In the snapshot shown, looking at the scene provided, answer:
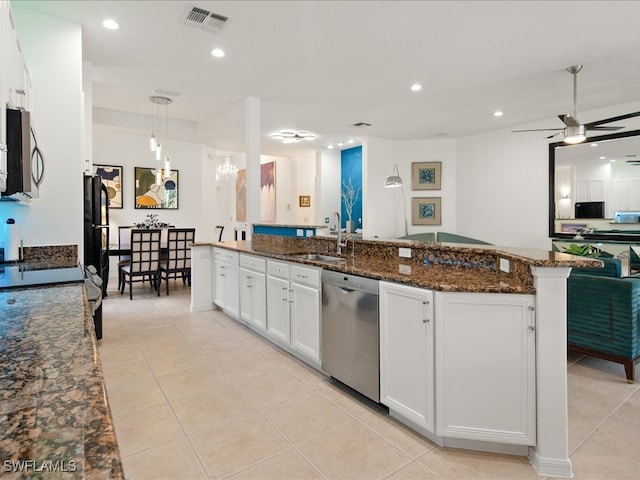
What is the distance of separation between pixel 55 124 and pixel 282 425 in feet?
9.46

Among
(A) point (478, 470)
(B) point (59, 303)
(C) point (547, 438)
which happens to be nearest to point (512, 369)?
(C) point (547, 438)

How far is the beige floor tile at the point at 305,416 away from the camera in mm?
2129

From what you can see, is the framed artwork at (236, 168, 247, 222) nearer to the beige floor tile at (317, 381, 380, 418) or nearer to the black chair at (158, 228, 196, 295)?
the black chair at (158, 228, 196, 295)

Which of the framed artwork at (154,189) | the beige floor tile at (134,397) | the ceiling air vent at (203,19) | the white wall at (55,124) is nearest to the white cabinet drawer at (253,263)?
the beige floor tile at (134,397)

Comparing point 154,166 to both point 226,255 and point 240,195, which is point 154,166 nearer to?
→ point 240,195

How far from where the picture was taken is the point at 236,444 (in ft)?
6.58

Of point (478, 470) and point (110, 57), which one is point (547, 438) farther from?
point (110, 57)

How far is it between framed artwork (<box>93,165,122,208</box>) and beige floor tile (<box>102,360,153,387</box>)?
477 centimetres

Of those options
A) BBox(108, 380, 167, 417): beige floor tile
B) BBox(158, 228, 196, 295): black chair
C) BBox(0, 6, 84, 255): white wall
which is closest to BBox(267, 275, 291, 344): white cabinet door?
BBox(108, 380, 167, 417): beige floor tile

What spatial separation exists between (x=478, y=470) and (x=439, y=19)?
324 centimetres

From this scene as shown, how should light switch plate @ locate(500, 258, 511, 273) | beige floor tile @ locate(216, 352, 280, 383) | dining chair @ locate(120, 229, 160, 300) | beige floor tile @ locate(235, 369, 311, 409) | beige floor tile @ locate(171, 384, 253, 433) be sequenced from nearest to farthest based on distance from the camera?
light switch plate @ locate(500, 258, 511, 273) → beige floor tile @ locate(171, 384, 253, 433) → beige floor tile @ locate(235, 369, 311, 409) → beige floor tile @ locate(216, 352, 280, 383) → dining chair @ locate(120, 229, 160, 300)

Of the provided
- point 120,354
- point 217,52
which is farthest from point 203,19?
point 120,354

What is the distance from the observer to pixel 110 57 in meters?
3.81

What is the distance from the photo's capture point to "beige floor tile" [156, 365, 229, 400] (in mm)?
2613
